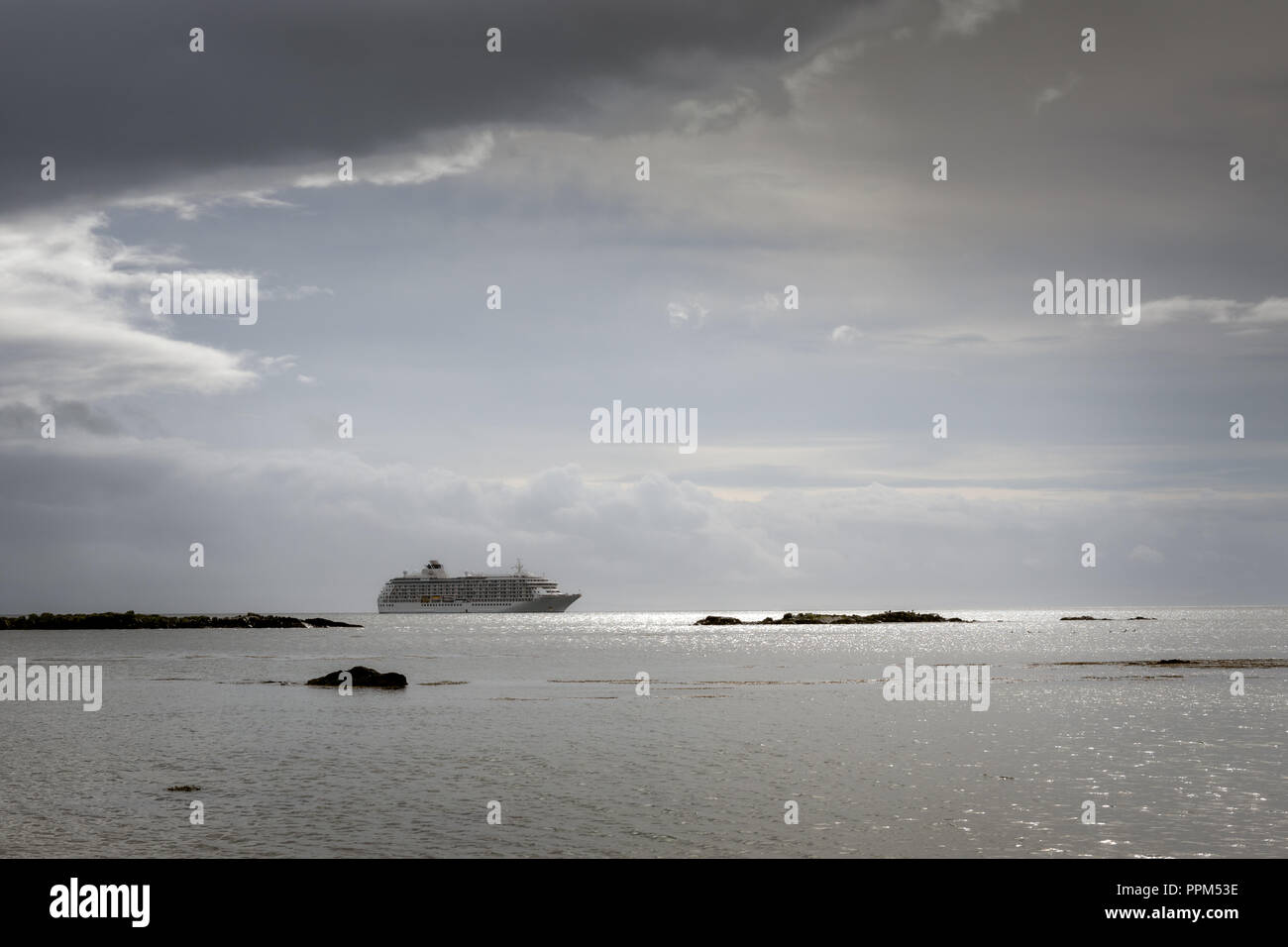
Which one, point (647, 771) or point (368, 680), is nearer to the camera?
point (647, 771)

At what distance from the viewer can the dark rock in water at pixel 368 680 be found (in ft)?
209

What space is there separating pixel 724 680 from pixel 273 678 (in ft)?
113

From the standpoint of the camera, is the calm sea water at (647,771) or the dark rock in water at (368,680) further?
the dark rock in water at (368,680)

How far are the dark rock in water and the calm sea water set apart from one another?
188cm

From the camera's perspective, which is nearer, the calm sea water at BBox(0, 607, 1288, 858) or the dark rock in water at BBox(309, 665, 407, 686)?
the calm sea water at BBox(0, 607, 1288, 858)

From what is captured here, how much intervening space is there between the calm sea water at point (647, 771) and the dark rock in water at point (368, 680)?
188 centimetres

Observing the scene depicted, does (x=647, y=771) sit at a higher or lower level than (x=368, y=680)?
higher

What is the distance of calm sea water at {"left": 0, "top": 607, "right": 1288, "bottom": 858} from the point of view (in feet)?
73.2

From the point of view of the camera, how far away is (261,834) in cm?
2295

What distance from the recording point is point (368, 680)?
211ft

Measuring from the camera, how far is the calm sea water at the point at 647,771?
73.2 ft

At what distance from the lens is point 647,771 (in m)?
31.5

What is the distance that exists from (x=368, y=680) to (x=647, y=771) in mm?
37923
